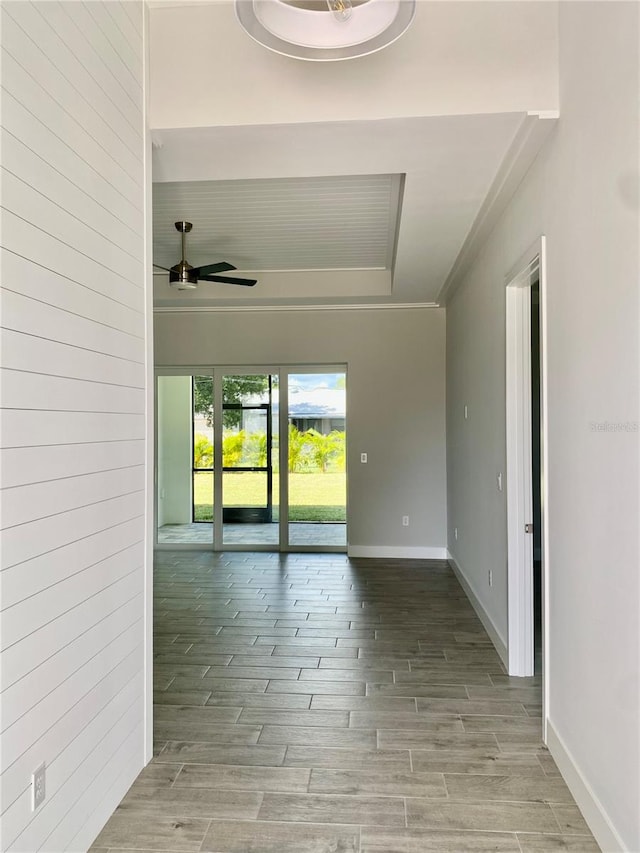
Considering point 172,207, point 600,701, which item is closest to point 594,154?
point 600,701

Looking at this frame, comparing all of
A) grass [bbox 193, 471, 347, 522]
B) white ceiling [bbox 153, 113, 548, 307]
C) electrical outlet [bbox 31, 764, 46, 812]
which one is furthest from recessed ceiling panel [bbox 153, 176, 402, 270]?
electrical outlet [bbox 31, 764, 46, 812]

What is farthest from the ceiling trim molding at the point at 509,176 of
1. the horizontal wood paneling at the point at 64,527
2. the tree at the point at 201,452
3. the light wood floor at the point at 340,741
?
the tree at the point at 201,452

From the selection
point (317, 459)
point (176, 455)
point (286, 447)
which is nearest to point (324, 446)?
point (317, 459)

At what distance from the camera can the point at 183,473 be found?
6949mm

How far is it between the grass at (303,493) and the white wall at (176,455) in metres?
0.52

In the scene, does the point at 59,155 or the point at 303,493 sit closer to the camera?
the point at 59,155

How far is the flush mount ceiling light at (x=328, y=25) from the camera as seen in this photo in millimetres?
1871

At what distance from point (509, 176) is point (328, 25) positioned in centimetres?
148

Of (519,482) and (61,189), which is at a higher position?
(61,189)

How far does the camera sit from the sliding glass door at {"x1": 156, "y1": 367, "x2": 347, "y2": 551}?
22.3 feet

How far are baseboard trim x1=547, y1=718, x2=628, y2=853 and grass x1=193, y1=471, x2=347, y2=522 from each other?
169 inches

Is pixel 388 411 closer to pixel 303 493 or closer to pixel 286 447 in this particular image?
pixel 286 447

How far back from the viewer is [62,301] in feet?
6.00

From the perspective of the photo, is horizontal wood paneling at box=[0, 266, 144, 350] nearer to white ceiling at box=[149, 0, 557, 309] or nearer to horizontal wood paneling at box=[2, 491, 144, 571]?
horizontal wood paneling at box=[2, 491, 144, 571]
